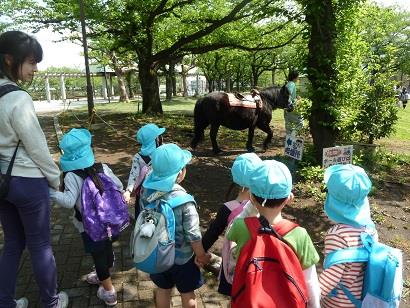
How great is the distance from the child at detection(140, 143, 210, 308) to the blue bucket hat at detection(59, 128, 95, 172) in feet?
1.95

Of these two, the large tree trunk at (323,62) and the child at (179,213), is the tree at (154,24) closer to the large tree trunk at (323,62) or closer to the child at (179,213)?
the large tree trunk at (323,62)

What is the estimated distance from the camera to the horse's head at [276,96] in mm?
8547

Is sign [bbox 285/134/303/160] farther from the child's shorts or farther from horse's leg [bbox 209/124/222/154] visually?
the child's shorts

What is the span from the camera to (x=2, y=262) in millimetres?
2670

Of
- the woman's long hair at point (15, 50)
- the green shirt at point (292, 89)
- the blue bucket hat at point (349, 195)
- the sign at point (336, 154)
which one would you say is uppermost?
the woman's long hair at point (15, 50)

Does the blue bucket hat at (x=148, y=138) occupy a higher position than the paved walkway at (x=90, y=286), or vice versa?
the blue bucket hat at (x=148, y=138)

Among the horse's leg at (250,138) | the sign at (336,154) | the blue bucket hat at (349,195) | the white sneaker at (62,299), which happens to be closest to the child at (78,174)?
the white sneaker at (62,299)

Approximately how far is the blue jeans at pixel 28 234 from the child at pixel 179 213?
0.73m

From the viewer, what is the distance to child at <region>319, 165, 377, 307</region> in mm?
1971

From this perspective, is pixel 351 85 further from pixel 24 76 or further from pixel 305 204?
pixel 24 76

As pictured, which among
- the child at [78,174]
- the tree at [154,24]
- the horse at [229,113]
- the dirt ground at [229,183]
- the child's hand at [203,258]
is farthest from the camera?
the tree at [154,24]

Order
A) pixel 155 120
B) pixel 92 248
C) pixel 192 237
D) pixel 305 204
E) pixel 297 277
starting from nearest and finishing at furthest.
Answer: pixel 297 277 → pixel 192 237 → pixel 92 248 → pixel 305 204 → pixel 155 120

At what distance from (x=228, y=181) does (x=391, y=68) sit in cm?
420

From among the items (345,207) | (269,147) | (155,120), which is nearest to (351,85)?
(269,147)
